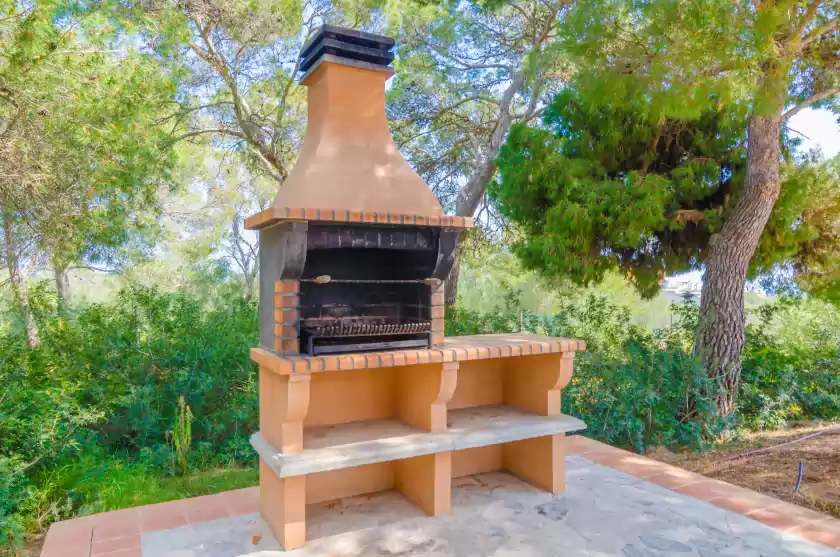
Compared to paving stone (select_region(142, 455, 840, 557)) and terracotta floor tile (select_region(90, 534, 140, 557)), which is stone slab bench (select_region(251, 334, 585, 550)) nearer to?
paving stone (select_region(142, 455, 840, 557))

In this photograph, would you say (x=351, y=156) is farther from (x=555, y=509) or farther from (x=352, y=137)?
(x=555, y=509)

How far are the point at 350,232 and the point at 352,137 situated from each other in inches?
28.3

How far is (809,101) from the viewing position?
493cm

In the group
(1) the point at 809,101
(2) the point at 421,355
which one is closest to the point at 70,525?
(2) the point at 421,355

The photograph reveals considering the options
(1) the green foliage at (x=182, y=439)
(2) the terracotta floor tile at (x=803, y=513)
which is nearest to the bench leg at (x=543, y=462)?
(2) the terracotta floor tile at (x=803, y=513)

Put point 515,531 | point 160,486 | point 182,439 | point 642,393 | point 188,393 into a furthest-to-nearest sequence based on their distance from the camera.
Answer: point 642,393, point 188,393, point 182,439, point 160,486, point 515,531

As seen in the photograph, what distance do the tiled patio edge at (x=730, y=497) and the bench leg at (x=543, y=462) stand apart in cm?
69

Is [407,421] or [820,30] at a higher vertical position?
[820,30]

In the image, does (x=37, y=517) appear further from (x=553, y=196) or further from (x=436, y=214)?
(x=553, y=196)

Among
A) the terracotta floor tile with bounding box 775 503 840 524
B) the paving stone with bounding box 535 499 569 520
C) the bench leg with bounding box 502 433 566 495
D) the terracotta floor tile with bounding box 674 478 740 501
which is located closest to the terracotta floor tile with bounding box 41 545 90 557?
the paving stone with bounding box 535 499 569 520

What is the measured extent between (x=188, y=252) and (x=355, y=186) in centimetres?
1420

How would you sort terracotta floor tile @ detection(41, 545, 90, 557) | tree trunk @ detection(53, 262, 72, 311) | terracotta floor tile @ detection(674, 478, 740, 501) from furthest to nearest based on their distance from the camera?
1. tree trunk @ detection(53, 262, 72, 311)
2. terracotta floor tile @ detection(674, 478, 740, 501)
3. terracotta floor tile @ detection(41, 545, 90, 557)

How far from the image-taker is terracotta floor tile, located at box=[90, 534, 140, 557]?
2566 mm

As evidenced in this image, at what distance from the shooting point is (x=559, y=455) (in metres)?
3.28
